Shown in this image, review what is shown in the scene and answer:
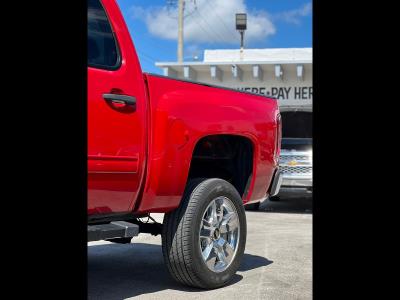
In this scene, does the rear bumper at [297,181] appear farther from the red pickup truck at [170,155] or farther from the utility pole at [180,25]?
the utility pole at [180,25]

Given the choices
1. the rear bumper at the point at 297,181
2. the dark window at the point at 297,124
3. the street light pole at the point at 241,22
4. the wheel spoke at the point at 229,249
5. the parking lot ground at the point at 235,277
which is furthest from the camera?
the street light pole at the point at 241,22

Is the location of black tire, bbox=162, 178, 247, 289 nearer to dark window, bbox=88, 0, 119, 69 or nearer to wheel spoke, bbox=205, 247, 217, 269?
wheel spoke, bbox=205, 247, 217, 269

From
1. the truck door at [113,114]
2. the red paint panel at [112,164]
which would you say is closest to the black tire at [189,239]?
the truck door at [113,114]

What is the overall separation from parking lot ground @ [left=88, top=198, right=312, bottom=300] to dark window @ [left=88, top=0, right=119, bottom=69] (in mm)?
1752

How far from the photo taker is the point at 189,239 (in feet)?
12.9

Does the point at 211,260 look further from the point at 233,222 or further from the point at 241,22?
the point at 241,22

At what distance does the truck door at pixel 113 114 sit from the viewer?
3.34 m

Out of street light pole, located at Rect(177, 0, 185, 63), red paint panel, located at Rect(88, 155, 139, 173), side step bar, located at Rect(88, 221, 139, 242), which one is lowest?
side step bar, located at Rect(88, 221, 139, 242)

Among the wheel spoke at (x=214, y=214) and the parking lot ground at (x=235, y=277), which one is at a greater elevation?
the wheel spoke at (x=214, y=214)

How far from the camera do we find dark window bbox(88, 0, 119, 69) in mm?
3519

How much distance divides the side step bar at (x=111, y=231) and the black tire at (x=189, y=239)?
0.32 meters

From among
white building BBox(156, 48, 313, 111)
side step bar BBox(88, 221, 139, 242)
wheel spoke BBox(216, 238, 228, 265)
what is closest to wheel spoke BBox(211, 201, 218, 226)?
wheel spoke BBox(216, 238, 228, 265)
